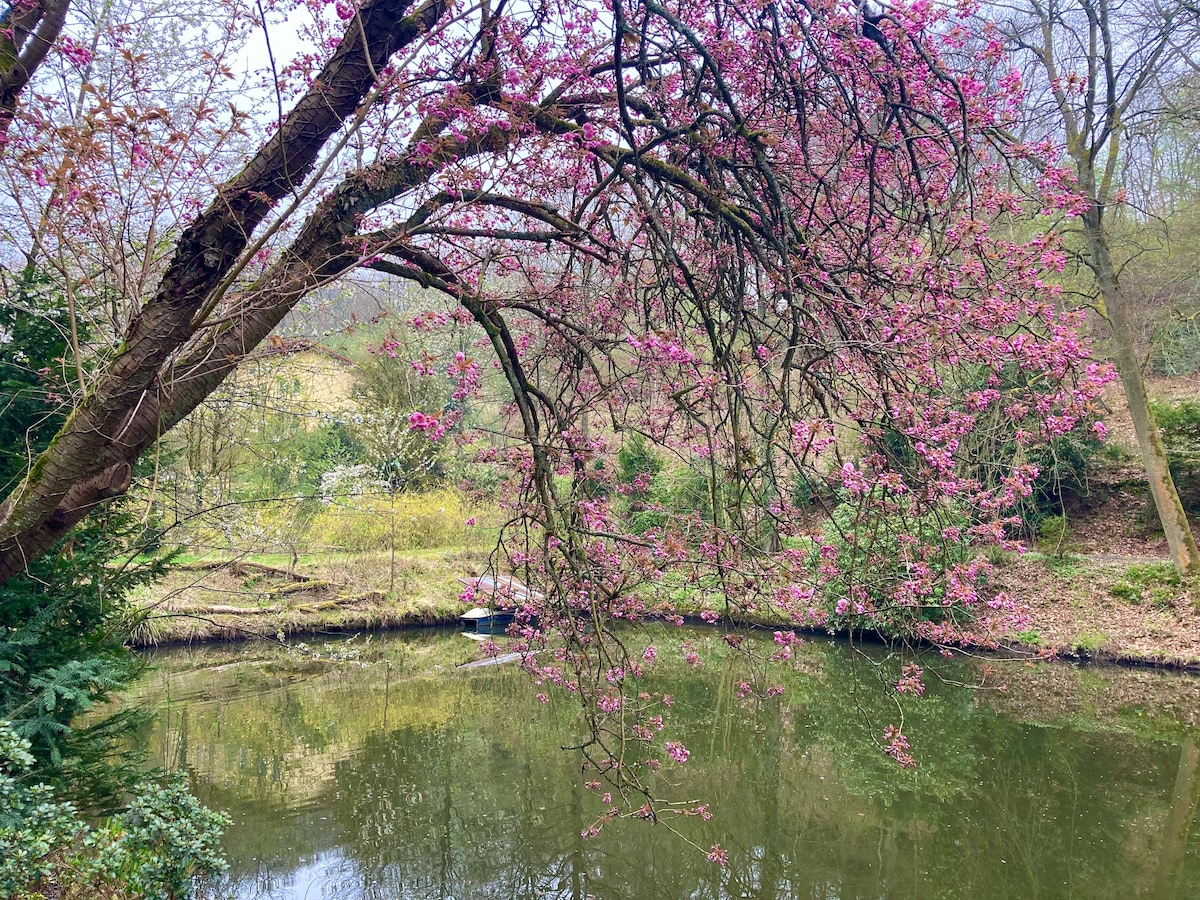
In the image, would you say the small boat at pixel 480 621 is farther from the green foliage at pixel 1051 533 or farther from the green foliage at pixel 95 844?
the green foliage at pixel 1051 533

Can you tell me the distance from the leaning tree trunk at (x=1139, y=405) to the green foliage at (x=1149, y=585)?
28 cm

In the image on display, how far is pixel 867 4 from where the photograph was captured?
2445 millimetres

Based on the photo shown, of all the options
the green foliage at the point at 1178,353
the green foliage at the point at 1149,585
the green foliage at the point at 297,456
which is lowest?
the green foliage at the point at 1149,585

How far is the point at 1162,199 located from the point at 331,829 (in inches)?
702

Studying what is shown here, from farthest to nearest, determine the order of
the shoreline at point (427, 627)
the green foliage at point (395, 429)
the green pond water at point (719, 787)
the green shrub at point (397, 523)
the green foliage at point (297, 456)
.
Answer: the green foliage at point (395, 429)
the green foliage at point (297, 456)
the green shrub at point (397, 523)
the shoreline at point (427, 627)
the green pond water at point (719, 787)

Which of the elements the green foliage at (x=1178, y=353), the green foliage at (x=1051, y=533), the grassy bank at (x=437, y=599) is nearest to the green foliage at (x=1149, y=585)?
the grassy bank at (x=437, y=599)

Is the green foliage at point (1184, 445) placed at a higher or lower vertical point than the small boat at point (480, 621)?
higher

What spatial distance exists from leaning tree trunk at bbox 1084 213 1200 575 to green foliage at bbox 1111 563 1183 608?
0.91ft

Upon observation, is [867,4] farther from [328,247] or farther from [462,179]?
[328,247]

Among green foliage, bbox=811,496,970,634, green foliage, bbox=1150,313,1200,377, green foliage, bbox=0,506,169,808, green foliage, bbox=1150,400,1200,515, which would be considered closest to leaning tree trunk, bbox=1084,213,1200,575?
green foliage, bbox=1150,400,1200,515

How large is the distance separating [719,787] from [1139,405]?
756 cm

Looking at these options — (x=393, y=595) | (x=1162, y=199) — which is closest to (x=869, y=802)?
(x=393, y=595)

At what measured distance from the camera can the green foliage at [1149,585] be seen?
9594 millimetres

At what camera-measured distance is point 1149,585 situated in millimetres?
9953
